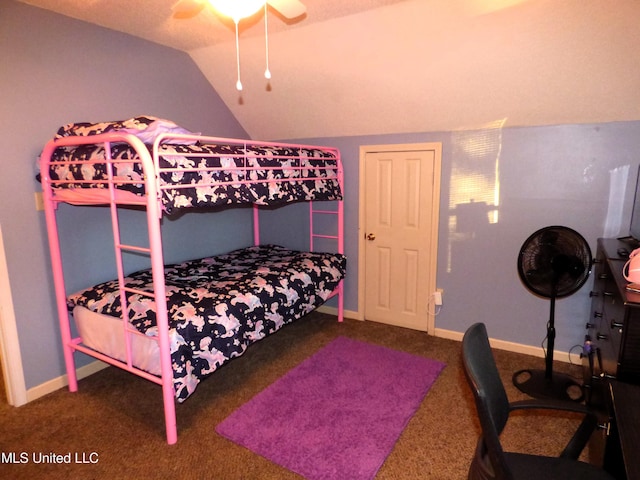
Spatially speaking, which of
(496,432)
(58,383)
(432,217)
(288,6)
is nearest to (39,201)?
(58,383)

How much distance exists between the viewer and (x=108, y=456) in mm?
2238

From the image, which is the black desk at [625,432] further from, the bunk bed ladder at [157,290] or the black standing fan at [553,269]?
the bunk bed ladder at [157,290]

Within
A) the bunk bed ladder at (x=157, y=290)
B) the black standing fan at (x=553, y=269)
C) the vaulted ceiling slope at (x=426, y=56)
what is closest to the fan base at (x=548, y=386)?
the black standing fan at (x=553, y=269)

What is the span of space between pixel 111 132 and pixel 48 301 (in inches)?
56.9

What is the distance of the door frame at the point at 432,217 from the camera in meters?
3.63

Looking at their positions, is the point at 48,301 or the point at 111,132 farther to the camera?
the point at 48,301

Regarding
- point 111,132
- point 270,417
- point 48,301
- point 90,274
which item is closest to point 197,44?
point 111,132

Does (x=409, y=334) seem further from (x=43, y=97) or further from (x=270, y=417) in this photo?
(x=43, y=97)

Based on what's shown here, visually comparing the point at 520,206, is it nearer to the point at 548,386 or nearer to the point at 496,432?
the point at 548,386

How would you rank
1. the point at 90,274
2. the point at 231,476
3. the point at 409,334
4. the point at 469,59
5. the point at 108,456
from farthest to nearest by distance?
the point at 409,334 < the point at 90,274 < the point at 469,59 < the point at 108,456 < the point at 231,476

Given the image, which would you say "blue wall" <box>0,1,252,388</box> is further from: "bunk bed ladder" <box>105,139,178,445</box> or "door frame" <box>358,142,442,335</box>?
"door frame" <box>358,142,442,335</box>

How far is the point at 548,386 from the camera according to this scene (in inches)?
115

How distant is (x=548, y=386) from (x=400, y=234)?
1.76 m

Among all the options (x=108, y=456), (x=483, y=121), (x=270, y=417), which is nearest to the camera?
(x=108, y=456)
